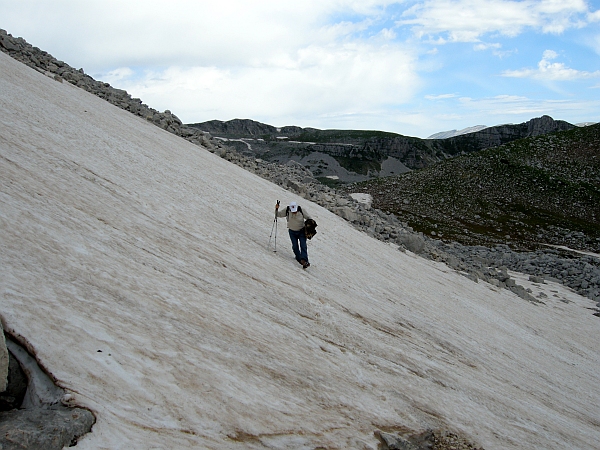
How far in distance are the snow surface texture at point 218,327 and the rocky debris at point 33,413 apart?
186 mm

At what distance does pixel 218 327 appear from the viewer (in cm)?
929

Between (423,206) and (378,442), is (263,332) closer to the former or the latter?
(378,442)

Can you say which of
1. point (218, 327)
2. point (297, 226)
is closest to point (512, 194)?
point (297, 226)

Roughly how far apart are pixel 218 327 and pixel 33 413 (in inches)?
152

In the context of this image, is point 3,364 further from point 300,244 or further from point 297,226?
point 300,244

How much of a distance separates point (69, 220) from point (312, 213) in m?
18.5

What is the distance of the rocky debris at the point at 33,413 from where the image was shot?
17.5 ft

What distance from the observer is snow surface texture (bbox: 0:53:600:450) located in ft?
22.9

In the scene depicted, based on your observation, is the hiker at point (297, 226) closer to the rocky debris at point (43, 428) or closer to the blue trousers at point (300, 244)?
the blue trousers at point (300, 244)

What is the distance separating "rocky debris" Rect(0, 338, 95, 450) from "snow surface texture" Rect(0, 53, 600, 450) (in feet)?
0.61

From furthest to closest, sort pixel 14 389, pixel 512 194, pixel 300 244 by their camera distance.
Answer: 1. pixel 512 194
2. pixel 300 244
3. pixel 14 389

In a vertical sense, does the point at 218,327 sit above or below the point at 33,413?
above

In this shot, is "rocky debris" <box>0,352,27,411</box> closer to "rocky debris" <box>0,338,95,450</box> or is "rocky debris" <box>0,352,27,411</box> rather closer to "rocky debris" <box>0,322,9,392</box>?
"rocky debris" <box>0,338,95,450</box>

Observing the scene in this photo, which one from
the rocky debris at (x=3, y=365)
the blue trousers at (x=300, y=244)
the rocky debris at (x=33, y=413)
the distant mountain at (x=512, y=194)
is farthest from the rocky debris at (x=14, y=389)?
the distant mountain at (x=512, y=194)
